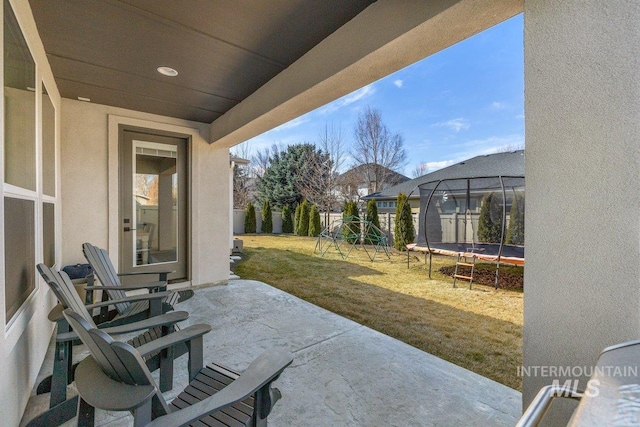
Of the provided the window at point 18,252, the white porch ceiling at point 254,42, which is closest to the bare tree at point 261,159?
the white porch ceiling at point 254,42

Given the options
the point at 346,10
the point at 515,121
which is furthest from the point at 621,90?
the point at 515,121

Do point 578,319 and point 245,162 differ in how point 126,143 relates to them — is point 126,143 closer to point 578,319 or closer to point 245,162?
point 245,162

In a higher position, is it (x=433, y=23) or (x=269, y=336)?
(x=433, y=23)

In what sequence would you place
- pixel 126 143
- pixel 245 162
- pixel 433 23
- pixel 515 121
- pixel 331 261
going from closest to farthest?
pixel 433 23
pixel 126 143
pixel 245 162
pixel 331 261
pixel 515 121

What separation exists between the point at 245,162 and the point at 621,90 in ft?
23.4

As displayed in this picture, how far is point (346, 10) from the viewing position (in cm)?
212

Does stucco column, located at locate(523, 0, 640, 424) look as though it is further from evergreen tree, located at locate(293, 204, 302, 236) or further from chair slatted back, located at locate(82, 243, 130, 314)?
evergreen tree, located at locate(293, 204, 302, 236)

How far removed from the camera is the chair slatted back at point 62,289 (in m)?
1.77

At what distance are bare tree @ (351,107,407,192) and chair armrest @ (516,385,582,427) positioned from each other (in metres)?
16.6

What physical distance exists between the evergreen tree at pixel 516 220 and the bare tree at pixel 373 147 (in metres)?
10.5

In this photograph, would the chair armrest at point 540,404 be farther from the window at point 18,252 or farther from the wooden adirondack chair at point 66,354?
the window at point 18,252

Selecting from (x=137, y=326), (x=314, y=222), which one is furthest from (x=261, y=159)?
(x=137, y=326)

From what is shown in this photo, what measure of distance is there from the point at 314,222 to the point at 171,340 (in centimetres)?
1351

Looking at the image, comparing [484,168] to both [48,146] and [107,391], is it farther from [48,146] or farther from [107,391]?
[107,391]
